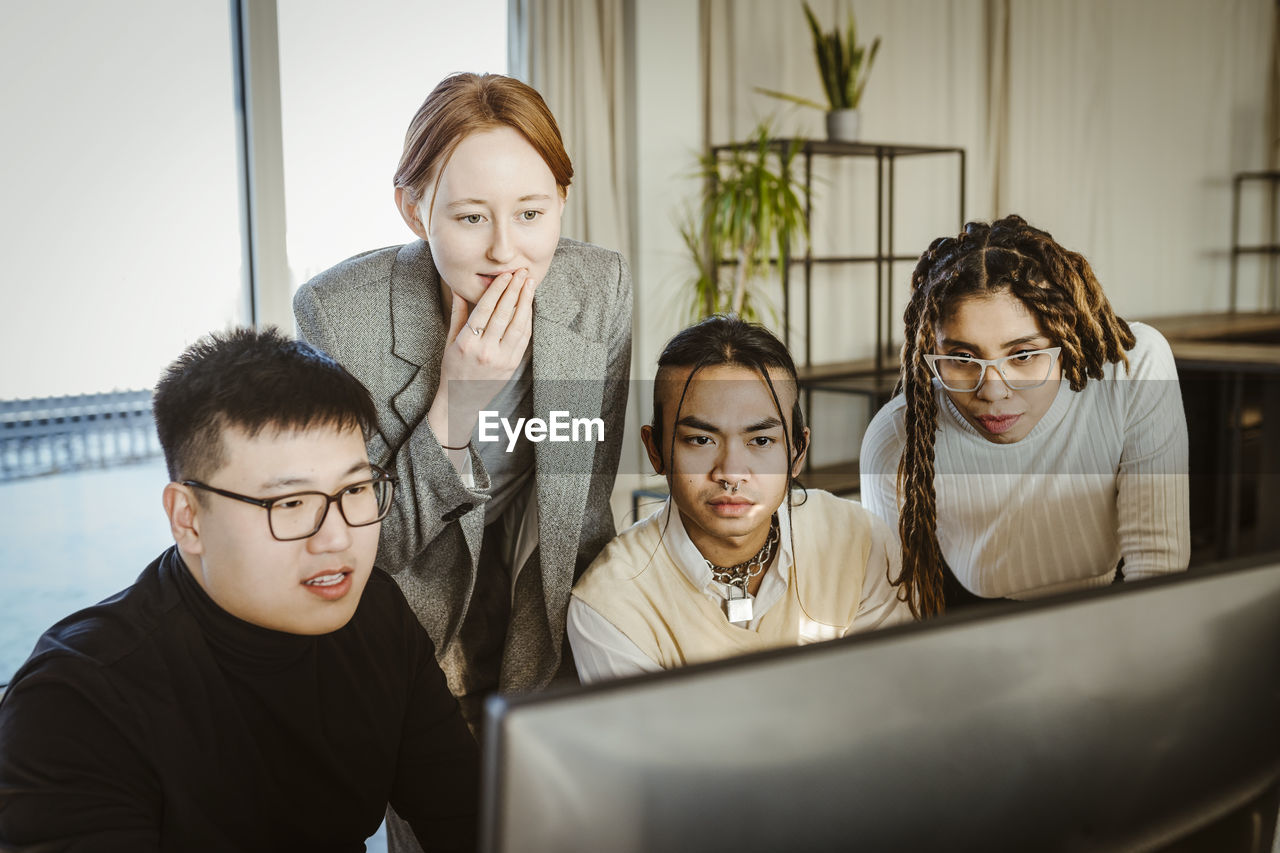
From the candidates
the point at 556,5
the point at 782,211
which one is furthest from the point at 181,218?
the point at 782,211

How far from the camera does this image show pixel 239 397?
104cm

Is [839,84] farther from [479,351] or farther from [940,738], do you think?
[940,738]

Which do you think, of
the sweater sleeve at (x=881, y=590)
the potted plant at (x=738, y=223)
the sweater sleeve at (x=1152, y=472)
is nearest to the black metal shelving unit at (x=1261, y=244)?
the potted plant at (x=738, y=223)

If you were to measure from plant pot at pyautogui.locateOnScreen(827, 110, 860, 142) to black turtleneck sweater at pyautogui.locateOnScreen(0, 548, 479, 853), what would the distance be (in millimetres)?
3304

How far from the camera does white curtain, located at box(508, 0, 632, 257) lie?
3582mm

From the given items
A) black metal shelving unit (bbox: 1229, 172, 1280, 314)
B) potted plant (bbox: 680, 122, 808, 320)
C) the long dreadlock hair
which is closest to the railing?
potted plant (bbox: 680, 122, 808, 320)

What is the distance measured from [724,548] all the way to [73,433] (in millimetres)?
2500

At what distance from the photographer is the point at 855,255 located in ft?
15.7

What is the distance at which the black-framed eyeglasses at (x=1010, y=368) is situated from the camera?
1.30 meters

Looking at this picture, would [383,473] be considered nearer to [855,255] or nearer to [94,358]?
[94,358]

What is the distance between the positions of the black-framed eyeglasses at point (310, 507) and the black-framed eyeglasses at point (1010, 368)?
696mm

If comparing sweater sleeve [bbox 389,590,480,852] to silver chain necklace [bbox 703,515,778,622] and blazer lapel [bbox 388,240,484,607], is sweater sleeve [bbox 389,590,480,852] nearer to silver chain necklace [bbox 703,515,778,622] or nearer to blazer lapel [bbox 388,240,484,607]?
blazer lapel [bbox 388,240,484,607]
